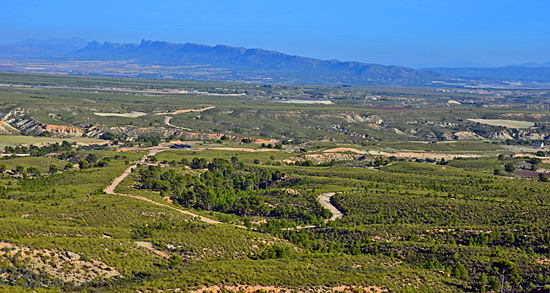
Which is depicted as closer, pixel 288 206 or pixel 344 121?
pixel 288 206

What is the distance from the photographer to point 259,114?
600 feet

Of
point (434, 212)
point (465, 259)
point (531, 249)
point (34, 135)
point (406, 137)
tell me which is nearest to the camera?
point (465, 259)

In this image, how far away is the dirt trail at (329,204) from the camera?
64.1 metres

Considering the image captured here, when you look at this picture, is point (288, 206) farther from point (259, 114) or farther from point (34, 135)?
point (259, 114)

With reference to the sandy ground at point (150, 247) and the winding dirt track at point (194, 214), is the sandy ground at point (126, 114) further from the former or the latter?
the sandy ground at point (150, 247)

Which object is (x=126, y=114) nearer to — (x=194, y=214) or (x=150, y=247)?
(x=194, y=214)

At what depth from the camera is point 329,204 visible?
6900cm

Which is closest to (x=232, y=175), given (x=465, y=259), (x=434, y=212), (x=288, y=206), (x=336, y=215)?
(x=288, y=206)

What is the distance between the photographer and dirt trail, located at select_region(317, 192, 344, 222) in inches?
2523

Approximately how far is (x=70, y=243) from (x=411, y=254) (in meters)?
26.7

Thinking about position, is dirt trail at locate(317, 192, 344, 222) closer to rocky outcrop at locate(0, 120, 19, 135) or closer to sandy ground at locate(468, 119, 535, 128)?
rocky outcrop at locate(0, 120, 19, 135)

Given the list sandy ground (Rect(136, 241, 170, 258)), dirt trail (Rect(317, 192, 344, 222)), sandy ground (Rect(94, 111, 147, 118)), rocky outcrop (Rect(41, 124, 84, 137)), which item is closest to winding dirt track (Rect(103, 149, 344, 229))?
dirt trail (Rect(317, 192, 344, 222))

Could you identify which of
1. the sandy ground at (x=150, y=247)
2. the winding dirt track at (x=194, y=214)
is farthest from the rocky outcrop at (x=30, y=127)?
the sandy ground at (x=150, y=247)

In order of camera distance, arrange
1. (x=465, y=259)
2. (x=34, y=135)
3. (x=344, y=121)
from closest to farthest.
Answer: (x=465, y=259) < (x=34, y=135) < (x=344, y=121)
